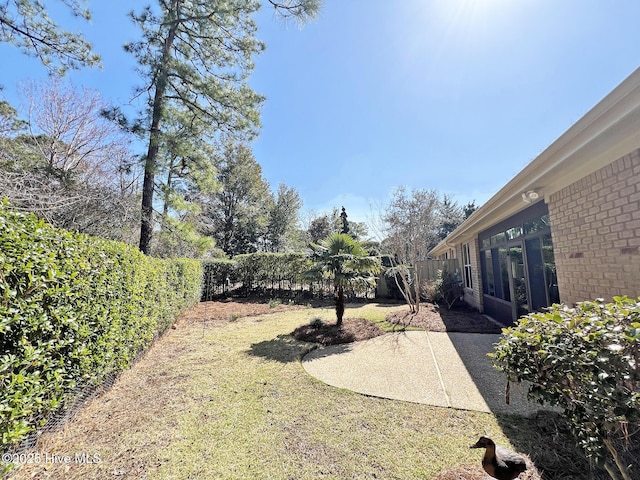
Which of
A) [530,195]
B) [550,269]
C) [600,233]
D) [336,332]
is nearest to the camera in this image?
[600,233]

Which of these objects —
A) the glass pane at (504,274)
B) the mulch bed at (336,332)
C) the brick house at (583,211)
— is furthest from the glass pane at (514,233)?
the mulch bed at (336,332)

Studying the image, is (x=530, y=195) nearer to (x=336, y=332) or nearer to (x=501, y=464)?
(x=501, y=464)

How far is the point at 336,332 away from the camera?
652 centimetres

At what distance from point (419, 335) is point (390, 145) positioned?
8.48m

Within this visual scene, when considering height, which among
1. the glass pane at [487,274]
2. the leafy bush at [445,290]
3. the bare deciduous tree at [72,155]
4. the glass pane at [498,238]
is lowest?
the leafy bush at [445,290]

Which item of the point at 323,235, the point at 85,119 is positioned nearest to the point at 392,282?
the point at 85,119

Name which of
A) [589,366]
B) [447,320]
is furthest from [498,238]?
[589,366]

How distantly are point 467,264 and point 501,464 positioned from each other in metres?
9.67

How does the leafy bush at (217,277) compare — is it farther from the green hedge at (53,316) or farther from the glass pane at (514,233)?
the glass pane at (514,233)

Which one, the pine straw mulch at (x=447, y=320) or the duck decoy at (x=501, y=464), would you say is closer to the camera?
the duck decoy at (x=501, y=464)

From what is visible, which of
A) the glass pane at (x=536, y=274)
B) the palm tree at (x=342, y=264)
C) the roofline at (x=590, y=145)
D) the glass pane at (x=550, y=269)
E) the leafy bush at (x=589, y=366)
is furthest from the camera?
the palm tree at (x=342, y=264)

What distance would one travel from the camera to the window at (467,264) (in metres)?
9.90

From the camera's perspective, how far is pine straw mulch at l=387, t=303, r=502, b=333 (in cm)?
675

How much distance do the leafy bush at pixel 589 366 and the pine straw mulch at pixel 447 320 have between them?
5374 mm
